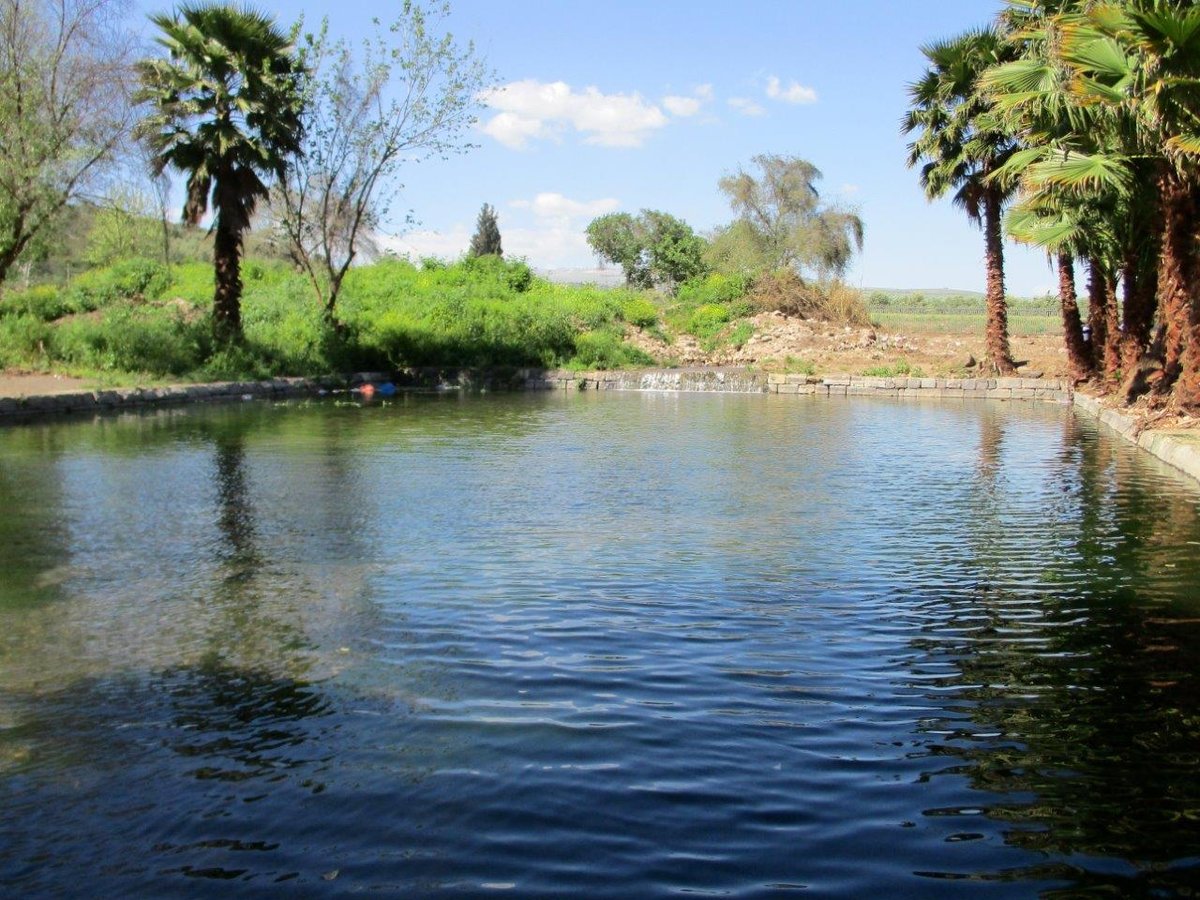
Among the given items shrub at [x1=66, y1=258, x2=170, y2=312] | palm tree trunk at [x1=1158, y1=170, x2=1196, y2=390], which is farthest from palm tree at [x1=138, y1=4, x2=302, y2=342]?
palm tree trunk at [x1=1158, y1=170, x2=1196, y2=390]

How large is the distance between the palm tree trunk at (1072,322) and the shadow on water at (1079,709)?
64.2 ft

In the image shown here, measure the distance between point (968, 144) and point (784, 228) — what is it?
1167 inches

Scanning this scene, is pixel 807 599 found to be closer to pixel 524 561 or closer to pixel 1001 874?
pixel 524 561

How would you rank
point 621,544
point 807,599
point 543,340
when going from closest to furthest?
point 807,599 → point 621,544 → point 543,340

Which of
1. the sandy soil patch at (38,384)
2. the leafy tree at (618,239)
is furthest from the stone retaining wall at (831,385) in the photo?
the leafy tree at (618,239)

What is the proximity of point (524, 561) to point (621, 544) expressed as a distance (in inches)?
44.5

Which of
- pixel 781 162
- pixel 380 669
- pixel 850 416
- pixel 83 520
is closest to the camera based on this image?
pixel 380 669

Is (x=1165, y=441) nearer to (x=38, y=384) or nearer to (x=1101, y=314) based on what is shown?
(x=1101, y=314)

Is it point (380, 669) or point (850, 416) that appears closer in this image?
point (380, 669)

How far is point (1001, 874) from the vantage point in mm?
3996

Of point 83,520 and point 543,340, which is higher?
point 543,340

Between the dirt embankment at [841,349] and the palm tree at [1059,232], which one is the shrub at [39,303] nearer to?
the dirt embankment at [841,349]

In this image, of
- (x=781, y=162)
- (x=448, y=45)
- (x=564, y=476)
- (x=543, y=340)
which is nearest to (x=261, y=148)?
(x=448, y=45)

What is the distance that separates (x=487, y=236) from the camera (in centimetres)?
8050
